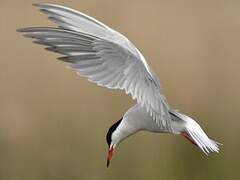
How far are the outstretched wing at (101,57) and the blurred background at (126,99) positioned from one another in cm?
148

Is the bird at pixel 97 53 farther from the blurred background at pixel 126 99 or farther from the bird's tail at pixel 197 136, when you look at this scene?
the blurred background at pixel 126 99

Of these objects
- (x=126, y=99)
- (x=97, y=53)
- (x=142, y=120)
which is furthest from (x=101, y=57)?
(x=126, y=99)

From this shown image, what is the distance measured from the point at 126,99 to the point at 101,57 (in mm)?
1983

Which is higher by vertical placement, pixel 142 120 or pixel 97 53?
pixel 97 53

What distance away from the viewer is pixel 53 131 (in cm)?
483

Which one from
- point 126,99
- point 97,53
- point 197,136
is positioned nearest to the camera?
point 97,53

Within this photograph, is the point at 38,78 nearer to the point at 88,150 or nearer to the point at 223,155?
the point at 88,150

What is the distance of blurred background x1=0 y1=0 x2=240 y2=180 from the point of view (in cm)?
466

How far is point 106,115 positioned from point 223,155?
63 centimetres

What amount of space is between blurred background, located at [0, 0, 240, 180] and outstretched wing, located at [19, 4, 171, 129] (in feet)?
4.87

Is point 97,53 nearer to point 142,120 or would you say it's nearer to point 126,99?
point 142,120

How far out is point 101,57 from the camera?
119 inches

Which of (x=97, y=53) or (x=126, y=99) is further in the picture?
(x=126, y=99)

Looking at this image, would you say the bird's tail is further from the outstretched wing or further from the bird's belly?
the outstretched wing
